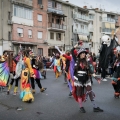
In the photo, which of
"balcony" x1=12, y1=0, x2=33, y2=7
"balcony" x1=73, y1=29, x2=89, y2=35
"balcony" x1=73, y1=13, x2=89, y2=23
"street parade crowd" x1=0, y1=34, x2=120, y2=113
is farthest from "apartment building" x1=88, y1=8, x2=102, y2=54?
"street parade crowd" x1=0, y1=34, x2=120, y2=113

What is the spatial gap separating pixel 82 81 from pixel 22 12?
119 ft

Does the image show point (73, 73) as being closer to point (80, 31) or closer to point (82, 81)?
point (82, 81)

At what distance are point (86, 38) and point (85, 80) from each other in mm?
52528

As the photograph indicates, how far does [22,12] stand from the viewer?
42.4m

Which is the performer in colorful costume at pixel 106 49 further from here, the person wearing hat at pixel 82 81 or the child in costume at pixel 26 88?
the person wearing hat at pixel 82 81

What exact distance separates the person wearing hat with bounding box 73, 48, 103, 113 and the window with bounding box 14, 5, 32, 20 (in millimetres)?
34960

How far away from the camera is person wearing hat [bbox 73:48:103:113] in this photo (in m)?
7.55

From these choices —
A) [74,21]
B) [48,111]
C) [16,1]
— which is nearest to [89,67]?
[48,111]

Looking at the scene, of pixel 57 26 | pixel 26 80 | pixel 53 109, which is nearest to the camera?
pixel 53 109

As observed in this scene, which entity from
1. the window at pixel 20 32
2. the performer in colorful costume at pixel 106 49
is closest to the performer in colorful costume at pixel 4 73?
the performer in colorful costume at pixel 106 49

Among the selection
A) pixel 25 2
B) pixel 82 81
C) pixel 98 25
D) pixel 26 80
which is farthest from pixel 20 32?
pixel 82 81

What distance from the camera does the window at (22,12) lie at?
4131 cm

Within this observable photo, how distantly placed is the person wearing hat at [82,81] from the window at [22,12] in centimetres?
3496

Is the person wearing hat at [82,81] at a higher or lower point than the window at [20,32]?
lower
